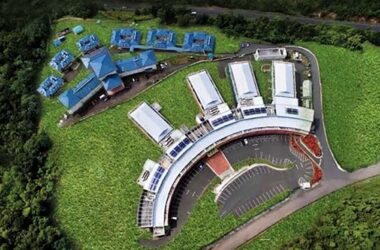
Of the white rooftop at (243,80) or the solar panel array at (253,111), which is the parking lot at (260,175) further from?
the white rooftop at (243,80)

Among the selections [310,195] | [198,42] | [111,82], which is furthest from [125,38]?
[310,195]

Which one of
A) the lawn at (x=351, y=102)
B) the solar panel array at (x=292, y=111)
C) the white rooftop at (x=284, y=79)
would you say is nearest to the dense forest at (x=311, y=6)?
the lawn at (x=351, y=102)

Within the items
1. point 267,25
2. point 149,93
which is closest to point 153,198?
point 149,93

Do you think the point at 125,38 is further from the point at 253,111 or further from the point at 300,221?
the point at 300,221

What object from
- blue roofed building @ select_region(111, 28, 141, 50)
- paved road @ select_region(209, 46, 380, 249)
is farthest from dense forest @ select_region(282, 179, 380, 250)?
blue roofed building @ select_region(111, 28, 141, 50)

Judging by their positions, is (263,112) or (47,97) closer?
(263,112)

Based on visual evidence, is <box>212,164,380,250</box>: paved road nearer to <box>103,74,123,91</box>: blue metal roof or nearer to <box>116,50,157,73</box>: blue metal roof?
<box>103,74,123,91</box>: blue metal roof

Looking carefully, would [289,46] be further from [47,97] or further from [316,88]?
[47,97]
